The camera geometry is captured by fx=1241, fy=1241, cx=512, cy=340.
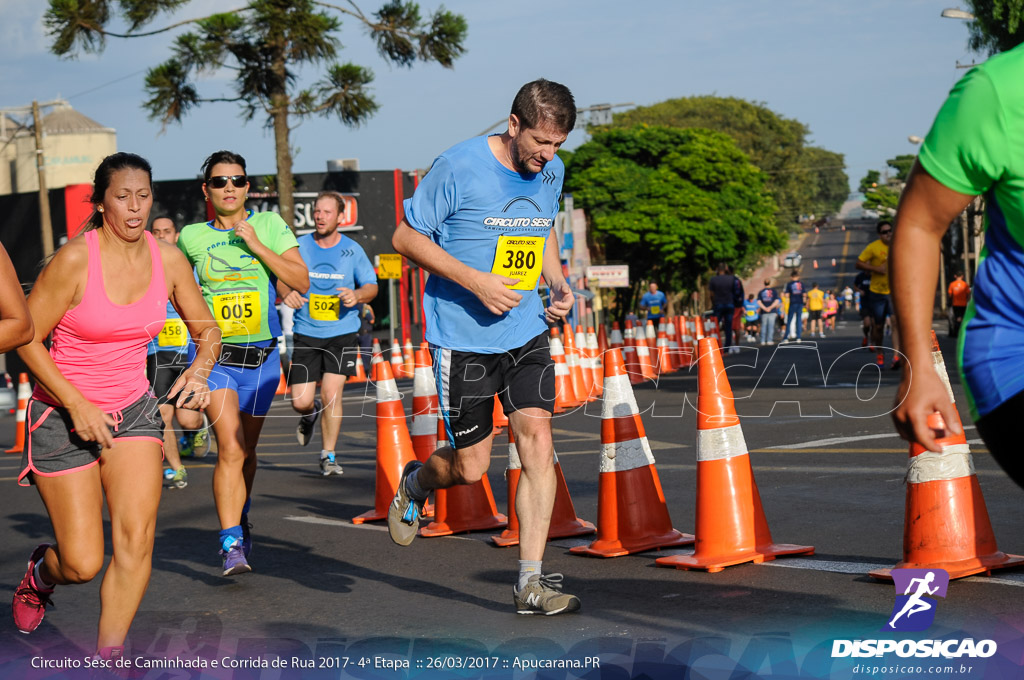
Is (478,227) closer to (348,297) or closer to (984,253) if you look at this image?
(984,253)

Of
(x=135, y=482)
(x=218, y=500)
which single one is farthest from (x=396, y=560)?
(x=135, y=482)

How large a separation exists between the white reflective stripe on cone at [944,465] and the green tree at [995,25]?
27313 mm

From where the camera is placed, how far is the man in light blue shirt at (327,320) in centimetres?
1025

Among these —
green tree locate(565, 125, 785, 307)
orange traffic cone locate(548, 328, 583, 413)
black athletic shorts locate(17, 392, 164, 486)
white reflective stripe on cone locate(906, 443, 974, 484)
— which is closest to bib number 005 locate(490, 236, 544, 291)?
black athletic shorts locate(17, 392, 164, 486)

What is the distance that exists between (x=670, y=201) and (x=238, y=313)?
58487 mm

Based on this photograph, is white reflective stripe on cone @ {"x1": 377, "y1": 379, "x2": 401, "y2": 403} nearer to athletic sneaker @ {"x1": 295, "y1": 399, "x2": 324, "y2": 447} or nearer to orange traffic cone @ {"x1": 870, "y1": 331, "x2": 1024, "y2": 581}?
athletic sneaker @ {"x1": 295, "y1": 399, "x2": 324, "y2": 447}

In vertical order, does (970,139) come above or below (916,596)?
above

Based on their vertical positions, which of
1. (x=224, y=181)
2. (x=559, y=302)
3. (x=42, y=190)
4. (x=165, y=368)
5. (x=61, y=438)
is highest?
(x=42, y=190)

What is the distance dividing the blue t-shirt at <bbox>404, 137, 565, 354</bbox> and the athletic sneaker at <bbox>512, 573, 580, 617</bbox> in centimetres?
102

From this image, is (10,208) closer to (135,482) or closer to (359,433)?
(359,433)

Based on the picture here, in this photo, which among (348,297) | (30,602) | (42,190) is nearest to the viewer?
(30,602)

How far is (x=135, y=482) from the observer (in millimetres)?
4355

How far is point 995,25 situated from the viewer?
31.9 meters

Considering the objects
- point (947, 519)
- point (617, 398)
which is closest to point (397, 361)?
point (617, 398)
